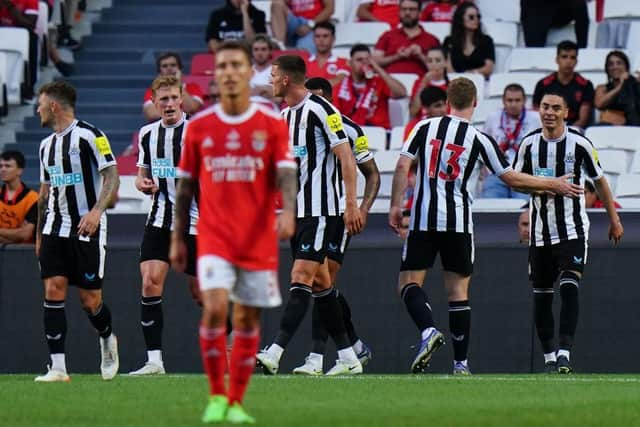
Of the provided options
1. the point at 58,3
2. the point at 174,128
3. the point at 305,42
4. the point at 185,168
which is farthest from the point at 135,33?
the point at 185,168

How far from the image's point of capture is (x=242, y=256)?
7723mm

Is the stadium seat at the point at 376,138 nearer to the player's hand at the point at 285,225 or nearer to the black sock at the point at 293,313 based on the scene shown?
the black sock at the point at 293,313

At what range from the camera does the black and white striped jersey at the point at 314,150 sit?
37.1 ft

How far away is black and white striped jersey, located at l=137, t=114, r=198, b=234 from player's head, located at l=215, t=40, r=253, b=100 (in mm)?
4120

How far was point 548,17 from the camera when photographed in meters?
17.6

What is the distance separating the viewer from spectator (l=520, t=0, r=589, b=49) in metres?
17.4

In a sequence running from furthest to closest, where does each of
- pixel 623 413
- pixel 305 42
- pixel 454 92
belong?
pixel 305 42 → pixel 454 92 → pixel 623 413

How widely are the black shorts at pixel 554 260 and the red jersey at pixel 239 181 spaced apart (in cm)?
464

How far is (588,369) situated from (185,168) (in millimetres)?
6635

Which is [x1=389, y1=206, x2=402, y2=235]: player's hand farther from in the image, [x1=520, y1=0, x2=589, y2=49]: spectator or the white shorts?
[x1=520, y1=0, x2=589, y2=49]: spectator

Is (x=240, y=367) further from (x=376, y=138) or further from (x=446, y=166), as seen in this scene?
(x=376, y=138)

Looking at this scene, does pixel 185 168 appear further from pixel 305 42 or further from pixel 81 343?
pixel 305 42

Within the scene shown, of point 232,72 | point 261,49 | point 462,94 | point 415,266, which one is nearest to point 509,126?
point 261,49

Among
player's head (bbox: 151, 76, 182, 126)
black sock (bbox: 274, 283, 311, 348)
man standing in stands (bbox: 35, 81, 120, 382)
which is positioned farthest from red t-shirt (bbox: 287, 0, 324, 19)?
black sock (bbox: 274, 283, 311, 348)
